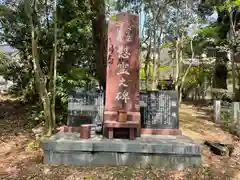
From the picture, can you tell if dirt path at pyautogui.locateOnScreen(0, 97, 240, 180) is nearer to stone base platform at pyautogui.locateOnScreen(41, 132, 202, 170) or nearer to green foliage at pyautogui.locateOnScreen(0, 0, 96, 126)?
stone base platform at pyautogui.locateOnScreen(41, 132, 202, 170)

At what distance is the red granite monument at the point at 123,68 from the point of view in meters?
5.11

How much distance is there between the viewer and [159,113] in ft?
17.8

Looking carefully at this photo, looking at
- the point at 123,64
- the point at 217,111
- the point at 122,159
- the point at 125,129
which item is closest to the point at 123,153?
the point at 122,159

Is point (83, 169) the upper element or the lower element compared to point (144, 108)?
lower

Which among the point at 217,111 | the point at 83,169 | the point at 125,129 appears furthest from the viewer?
the point at 217,111

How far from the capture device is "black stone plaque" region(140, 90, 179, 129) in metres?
5.38

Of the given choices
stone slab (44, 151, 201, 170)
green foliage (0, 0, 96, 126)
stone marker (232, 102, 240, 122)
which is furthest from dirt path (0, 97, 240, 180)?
green foliage (0, 0, 96, 126)

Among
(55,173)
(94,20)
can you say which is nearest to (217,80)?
(94,20)

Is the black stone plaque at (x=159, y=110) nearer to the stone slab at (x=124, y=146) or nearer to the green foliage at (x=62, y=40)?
the stone slab at (x=124, y=146)

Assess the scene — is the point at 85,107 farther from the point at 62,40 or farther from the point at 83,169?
the point at 62,40

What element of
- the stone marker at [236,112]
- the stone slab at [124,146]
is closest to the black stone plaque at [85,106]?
the stone slab at [124,146]

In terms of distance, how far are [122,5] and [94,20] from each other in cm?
414

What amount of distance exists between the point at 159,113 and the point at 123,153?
135 centimetres

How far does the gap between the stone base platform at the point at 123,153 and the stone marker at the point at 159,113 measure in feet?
2.70
